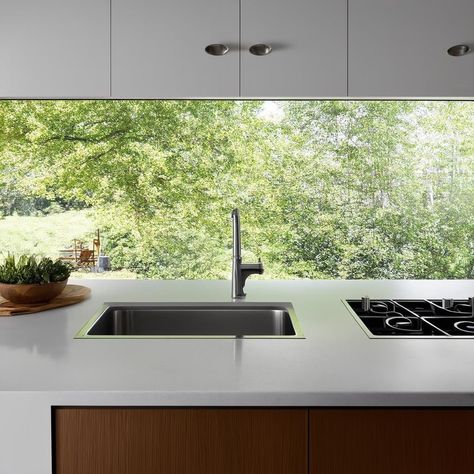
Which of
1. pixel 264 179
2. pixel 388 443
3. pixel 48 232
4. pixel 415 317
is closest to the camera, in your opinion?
pixel 388 443

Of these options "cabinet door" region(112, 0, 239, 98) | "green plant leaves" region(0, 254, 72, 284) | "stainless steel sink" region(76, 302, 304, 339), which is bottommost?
"stainless steel sink" region(76, 302, 304, 339)

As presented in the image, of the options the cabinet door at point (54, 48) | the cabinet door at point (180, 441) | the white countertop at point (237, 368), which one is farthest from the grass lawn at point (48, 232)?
the cabinet door at point (180, 441)

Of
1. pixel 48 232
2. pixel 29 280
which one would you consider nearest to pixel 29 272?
pixel 29 280

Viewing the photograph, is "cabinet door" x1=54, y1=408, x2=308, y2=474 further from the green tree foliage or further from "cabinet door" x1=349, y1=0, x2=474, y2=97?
the green tree foliage

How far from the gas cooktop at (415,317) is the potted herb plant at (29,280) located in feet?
3.01

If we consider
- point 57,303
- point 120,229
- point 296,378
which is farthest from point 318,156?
point 296,378

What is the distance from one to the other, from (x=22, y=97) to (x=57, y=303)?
2.54 ft

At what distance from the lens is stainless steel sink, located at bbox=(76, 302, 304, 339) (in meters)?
1.80

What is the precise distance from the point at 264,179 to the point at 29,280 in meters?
5.78

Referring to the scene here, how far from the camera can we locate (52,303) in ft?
5.72

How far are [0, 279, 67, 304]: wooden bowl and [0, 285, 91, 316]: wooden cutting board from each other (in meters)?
0.02

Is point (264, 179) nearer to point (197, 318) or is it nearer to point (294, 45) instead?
point (294, 45)

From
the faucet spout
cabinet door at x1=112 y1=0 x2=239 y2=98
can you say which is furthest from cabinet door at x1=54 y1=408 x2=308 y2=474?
cabinet door at x1=112 y1=0 x2=239 y2=98

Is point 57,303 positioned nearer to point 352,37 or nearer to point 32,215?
point 352,37
